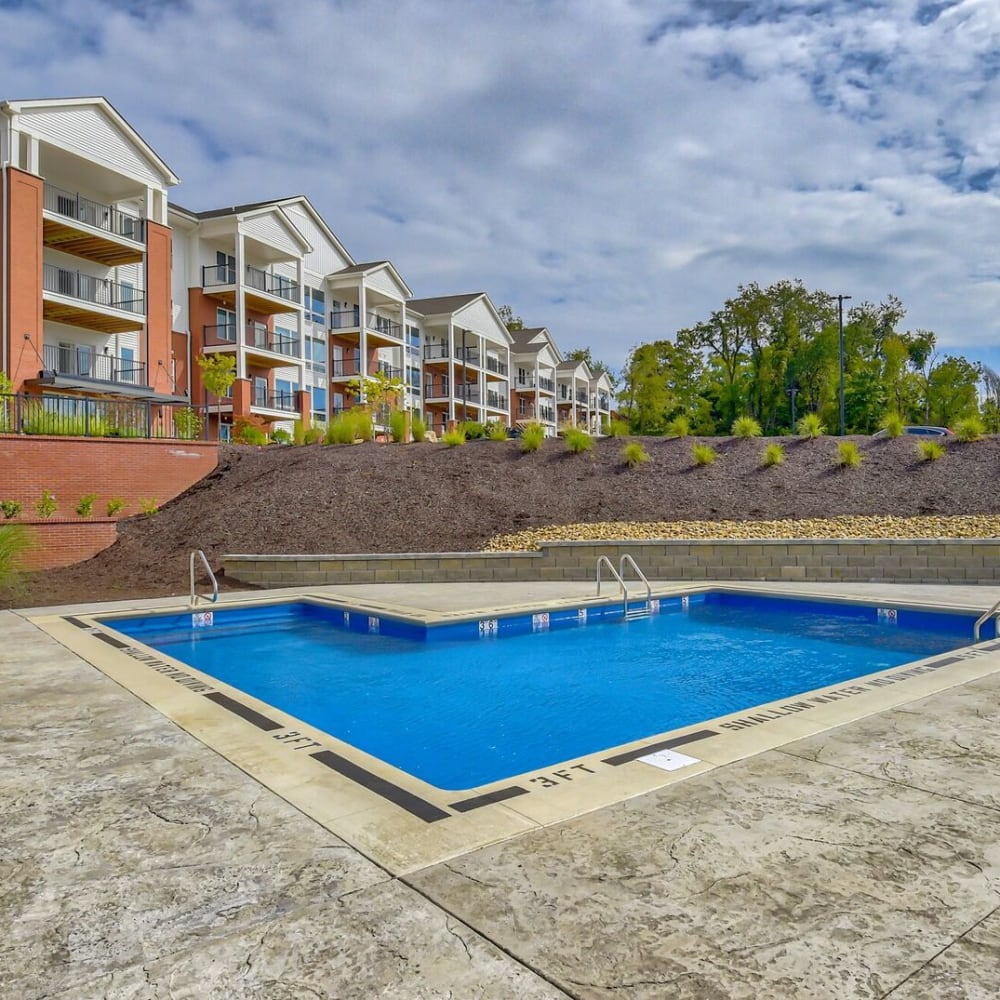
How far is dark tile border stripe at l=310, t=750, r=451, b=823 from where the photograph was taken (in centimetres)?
357

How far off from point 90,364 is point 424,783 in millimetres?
26665

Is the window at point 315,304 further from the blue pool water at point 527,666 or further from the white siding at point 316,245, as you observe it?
the blue pool water at point 527,666

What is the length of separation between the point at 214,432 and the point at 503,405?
1026 inches

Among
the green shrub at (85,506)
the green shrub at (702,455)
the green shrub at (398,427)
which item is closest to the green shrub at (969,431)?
the green shrub at (702,455)

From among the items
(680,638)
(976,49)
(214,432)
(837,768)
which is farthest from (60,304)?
(837,768)

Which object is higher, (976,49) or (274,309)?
(274,309)

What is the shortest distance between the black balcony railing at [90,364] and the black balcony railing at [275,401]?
5765 mm

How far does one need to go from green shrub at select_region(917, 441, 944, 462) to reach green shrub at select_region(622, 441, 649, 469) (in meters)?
6.10

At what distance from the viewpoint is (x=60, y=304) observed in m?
24.3

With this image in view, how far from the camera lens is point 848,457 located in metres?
17.7

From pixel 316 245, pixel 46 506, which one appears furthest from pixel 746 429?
pixel 316 245

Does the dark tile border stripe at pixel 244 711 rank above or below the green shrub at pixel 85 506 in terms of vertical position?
below

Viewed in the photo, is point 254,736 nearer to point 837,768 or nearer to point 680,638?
point 837,768

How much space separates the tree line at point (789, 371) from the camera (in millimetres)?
43531
